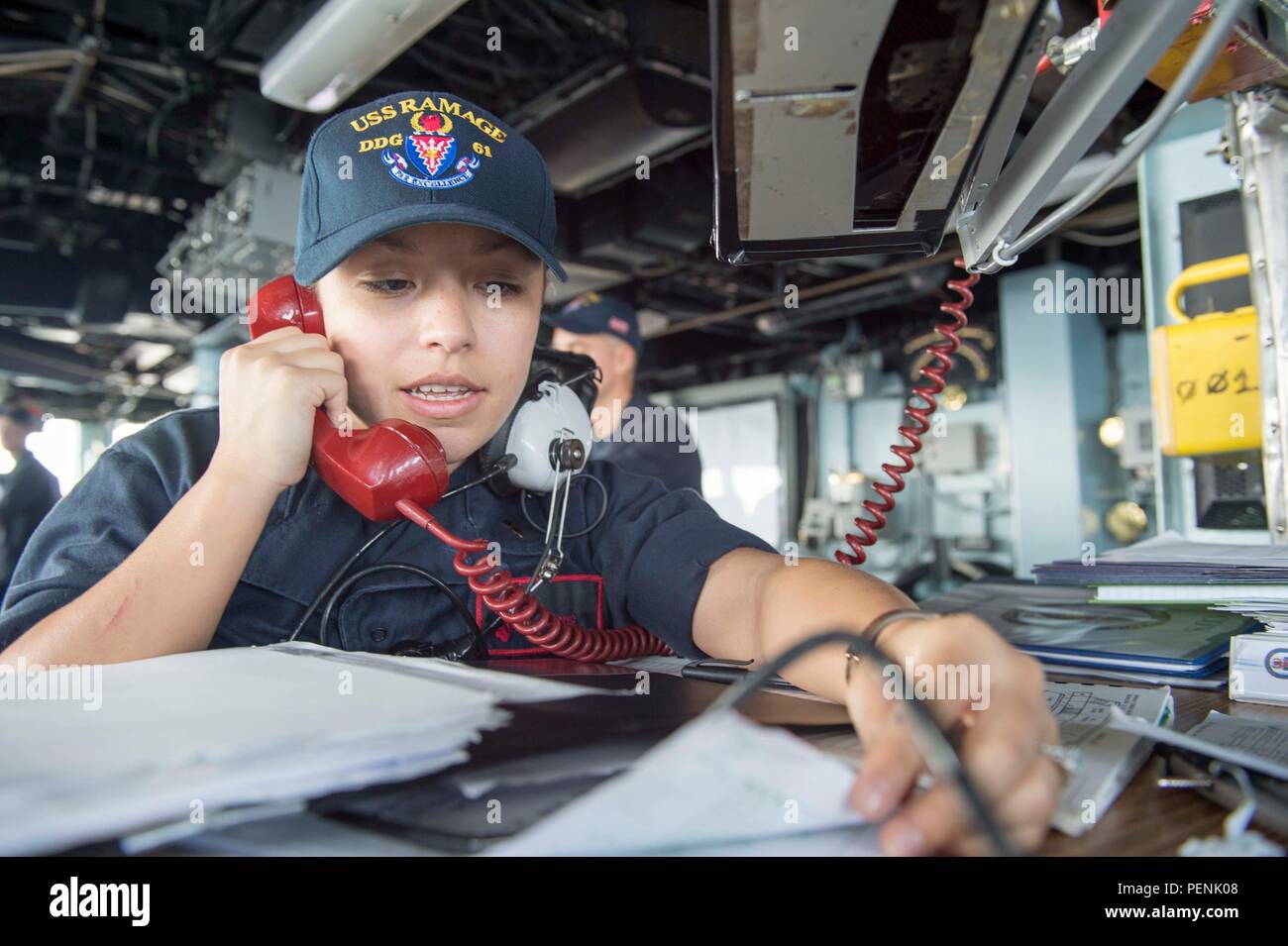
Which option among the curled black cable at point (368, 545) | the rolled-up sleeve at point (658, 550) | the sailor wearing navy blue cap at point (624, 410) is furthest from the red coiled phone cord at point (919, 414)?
the sailor wearing navy blue cap at point (624, 410)

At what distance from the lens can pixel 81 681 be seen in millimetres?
554

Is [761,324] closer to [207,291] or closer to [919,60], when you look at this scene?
[207,291]

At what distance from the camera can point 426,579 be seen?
818mm

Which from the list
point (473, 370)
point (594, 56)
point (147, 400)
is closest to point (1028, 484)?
point (594, 56)

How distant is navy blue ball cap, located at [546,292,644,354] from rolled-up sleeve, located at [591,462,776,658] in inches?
72.6

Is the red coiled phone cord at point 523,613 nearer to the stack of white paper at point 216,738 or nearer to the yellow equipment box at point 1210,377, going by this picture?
the stack of white paper at point 216,738

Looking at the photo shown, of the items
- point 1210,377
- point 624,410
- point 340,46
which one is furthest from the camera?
point 624,410

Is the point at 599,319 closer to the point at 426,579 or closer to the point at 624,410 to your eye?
the point at 624,410

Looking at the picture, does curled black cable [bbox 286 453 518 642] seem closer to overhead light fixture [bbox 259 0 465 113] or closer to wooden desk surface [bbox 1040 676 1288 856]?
wooden desk surface [bbox 1040 676 1288 856]

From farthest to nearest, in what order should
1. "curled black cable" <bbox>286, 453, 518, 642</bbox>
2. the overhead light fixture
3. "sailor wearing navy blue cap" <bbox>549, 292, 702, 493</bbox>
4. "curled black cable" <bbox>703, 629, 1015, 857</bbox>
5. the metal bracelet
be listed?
"sailor wearing navy blue cap" <bbox>549, 292, 702, 493</bbox>, the overhead light fixture, "curled black cable" <bbox>286, 453, 518, 642</bbox>, the metal bracelet, "curled black cable" <bbox>703, 629, 1015, 857</bbox>

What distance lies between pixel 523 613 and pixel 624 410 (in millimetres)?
1885

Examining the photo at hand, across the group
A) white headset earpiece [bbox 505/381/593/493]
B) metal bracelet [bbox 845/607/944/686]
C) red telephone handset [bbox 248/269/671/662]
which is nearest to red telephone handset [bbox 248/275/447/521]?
red telephone handset [bbox 248/269/671/662]

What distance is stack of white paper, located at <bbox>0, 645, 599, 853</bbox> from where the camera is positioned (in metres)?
0.34

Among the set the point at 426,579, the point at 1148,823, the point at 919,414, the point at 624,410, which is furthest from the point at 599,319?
the point at 1148,823
